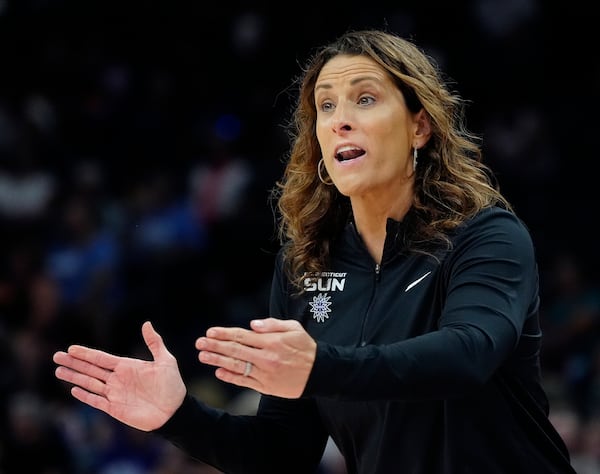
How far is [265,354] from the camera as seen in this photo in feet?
8.30

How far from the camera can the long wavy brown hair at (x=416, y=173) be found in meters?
3.29

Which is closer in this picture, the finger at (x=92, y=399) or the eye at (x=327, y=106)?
the finger at (x=92, y=399)

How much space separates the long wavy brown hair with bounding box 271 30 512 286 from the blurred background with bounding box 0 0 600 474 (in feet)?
11.7

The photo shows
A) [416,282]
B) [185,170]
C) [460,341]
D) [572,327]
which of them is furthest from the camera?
[185,170]

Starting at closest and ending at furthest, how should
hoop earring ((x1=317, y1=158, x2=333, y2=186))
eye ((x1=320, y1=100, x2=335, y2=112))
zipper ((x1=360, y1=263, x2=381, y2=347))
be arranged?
zipper ((x1=360, y1=263, x2=381, y2=347)) < eye ((x1=320, y1=100, x2=335, y2=112)) < hoop earring ((x1=317, y1=158, x2=333, y2=186))

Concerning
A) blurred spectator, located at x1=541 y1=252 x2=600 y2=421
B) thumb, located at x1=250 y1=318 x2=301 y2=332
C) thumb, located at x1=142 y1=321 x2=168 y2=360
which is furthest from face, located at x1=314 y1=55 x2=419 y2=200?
blurred spectator, located at x1=541 y1=252 x2=600 y2=421

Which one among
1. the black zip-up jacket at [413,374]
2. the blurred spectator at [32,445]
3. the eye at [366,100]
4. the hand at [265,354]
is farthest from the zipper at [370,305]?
the blurred spectator at [32,445]

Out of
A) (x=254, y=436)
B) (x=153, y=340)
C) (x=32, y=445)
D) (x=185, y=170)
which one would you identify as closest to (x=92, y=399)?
(x=153, y=340)

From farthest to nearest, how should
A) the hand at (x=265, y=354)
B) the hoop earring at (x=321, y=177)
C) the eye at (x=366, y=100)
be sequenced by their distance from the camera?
the hoop earring at (x=321, y=177) < the eye at (x=366, y=100) < the hand at (x=265, y=354)

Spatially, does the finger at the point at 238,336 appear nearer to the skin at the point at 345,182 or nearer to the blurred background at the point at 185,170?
the skin at the point at 345,182

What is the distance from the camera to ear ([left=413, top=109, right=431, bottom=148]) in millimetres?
3416

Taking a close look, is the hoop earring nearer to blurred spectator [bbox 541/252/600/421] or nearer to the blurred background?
the blurred background

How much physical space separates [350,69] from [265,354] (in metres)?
1.15

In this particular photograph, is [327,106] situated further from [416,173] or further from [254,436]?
[254,436]
